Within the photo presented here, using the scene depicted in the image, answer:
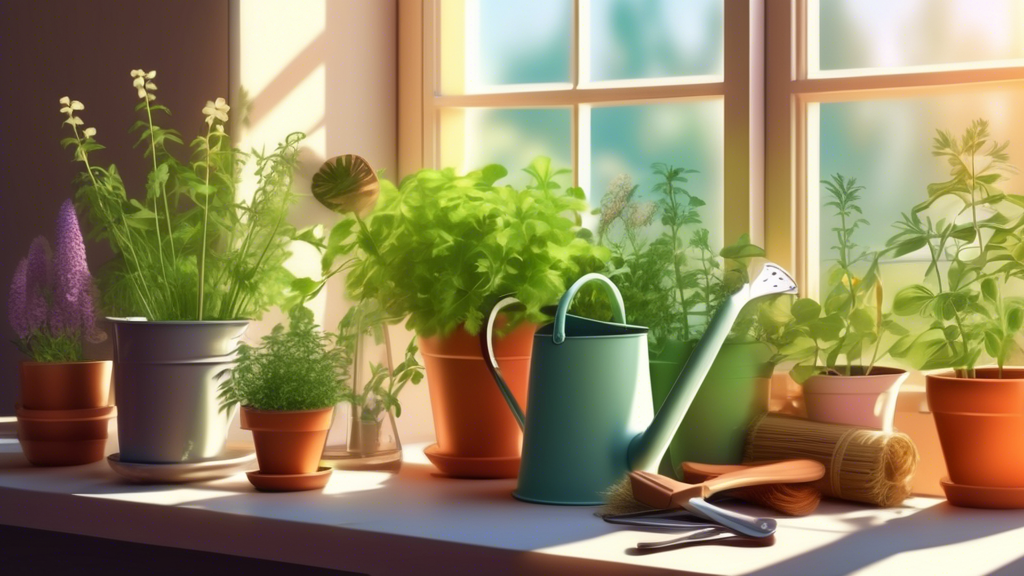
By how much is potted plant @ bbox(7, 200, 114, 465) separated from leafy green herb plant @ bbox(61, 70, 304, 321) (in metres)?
0.05

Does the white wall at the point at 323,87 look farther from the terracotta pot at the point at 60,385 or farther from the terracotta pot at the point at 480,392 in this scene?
the terracotta pot at the point at 480,392

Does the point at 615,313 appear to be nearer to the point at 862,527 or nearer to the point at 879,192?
the point at 862,527

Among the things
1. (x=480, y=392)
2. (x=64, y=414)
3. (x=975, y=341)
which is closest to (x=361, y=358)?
(x=480, y=392)

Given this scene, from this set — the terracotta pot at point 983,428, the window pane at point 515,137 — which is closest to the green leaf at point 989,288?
the terracotta pot at point 983,428

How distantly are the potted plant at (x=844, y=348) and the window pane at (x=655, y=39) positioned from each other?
0.38 meters

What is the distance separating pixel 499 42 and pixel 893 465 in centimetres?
100

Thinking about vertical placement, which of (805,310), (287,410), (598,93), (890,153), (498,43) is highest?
(498,43)

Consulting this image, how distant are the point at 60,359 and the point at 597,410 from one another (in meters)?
0.80

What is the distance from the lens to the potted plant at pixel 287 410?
1318 millimetres

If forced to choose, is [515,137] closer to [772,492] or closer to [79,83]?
[79,83]

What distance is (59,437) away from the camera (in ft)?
4.92

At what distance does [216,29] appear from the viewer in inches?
65.3

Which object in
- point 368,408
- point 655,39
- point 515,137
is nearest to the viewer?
point 368,408

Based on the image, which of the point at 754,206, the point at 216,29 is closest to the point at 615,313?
the point at 754,206
